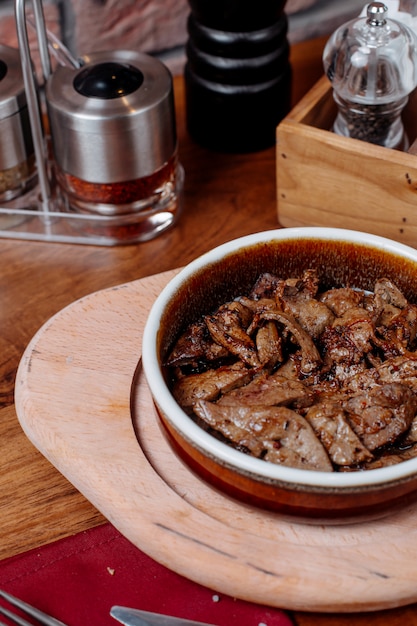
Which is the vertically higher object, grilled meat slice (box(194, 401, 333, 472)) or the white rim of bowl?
the white rim of bowl

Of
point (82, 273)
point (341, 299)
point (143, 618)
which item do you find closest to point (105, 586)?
point (143, 618)

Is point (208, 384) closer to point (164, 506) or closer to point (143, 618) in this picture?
point (164, 506)

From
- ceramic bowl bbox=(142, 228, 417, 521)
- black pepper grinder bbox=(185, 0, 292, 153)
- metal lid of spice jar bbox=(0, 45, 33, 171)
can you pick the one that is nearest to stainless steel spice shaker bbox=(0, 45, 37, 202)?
metal lid of spice jar bbox=(0, 45, 33, 171)

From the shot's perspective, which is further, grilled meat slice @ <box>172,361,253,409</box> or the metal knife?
grilled meat slice @ <box>172,361,253,409</box>

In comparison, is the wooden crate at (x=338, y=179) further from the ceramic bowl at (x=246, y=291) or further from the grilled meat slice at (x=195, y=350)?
the grilled meat slice at (x=195, y=350)

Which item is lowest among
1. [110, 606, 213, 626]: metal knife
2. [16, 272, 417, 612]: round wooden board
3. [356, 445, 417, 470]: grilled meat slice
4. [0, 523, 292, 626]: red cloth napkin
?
[0, 523, 292, 626]: red cloth napkin

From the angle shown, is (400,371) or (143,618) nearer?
(143,618)

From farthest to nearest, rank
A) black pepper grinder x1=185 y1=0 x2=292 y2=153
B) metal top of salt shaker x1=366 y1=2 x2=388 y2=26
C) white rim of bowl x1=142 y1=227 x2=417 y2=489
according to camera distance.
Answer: black pepper grinder x1=185 y1=0 x2=292 y2=153 → metal top of salt shaker x1=366 y1=2 x2=388 y2=26 → white rim of bowl x1=142 y1=227 x2=417 y2=489

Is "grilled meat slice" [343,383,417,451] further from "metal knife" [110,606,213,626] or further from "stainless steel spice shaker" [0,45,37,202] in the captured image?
"stainless steel spice shaker" [0,45,37,202]
